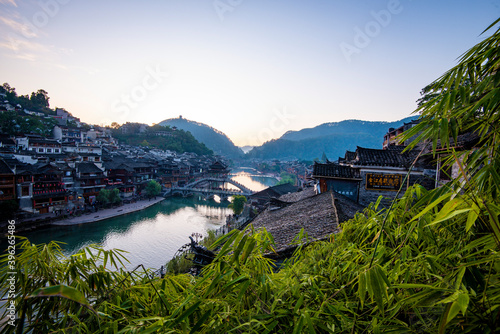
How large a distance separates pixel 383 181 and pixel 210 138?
137 meters

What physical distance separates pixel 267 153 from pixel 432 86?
500ft

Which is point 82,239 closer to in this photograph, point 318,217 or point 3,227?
point 3,227

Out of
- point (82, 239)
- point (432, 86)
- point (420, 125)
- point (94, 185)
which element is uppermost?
point (432, 86)

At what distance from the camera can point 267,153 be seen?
153000 mm

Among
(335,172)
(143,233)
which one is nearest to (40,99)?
(143,233)

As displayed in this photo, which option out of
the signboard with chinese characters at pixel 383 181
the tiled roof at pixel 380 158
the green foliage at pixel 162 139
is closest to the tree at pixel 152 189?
the tiled roof at pixel 380 158

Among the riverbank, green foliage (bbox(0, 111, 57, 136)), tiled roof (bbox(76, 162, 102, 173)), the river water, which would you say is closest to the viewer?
the river water

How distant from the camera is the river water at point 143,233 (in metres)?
17.3

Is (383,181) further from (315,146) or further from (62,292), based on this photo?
(315,146)

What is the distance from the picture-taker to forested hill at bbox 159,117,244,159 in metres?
134

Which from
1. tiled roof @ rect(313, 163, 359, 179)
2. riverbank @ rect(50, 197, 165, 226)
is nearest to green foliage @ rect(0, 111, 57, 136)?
riverbank @ rect(50, 197, 165, 226)

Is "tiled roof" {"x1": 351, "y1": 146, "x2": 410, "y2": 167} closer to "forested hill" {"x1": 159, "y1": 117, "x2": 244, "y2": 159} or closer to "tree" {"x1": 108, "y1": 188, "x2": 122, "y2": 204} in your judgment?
"tree" {"x1": 108, "y1": 188, "x2": 122, "y2": 204}

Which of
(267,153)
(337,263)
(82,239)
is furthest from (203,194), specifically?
(267,153)

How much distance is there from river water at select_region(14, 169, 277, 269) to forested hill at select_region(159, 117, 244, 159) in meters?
96.7
